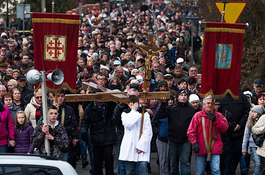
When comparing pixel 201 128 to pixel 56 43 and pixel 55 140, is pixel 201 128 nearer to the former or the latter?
pixel 55 140

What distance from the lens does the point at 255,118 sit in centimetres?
1223

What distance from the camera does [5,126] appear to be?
1166cm

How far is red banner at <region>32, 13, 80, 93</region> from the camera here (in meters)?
11.3

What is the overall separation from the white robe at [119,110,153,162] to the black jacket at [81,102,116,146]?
1.20 meters

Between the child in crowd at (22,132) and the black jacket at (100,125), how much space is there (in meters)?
0.98

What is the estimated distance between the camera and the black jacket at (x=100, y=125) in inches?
466

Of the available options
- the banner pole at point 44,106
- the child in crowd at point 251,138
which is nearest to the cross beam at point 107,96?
the banner pole at point 44,106

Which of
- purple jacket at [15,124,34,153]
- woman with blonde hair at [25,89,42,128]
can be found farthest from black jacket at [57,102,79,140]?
woman with blonde hair at [25,89,42,128]

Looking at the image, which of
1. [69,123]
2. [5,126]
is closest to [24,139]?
[5,126]

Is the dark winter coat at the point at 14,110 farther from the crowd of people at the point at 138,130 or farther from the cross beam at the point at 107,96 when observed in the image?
the cross beam at the point at 107,96

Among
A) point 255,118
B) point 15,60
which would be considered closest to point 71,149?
point 255,118

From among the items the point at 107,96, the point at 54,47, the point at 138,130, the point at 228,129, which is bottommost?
the point at 228,129

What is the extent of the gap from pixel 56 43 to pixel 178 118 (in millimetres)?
2571

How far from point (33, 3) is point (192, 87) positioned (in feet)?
82.6
